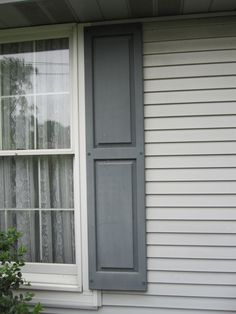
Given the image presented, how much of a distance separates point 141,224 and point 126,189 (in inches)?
10.4

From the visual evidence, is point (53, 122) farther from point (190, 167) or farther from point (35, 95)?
point (190, 167)

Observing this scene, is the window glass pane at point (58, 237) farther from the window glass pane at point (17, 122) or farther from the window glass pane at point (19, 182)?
the window glass pane at point (17, 122)

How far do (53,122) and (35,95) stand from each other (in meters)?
0.25

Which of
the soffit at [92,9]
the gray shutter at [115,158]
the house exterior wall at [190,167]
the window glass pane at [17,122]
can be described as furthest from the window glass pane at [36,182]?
the soffit at [92,9]

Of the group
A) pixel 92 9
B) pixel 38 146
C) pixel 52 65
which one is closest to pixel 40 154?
pixel 38 146

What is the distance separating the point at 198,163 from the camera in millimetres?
2463

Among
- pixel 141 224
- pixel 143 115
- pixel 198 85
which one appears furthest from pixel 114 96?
pixel 141 224

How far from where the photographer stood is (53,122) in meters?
2.67

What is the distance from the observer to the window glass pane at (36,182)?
8.73 feet

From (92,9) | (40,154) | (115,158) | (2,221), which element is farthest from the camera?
(2,221)

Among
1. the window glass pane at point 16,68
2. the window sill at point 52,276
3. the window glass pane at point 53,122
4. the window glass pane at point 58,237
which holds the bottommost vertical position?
the window sill at point 52,276

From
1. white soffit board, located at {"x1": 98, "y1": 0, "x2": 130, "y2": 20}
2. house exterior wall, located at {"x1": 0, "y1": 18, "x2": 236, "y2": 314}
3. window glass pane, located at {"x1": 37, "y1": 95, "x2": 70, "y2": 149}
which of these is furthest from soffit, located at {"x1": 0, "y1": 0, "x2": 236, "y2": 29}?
window glass pane, located at {"x1": 37, "y1": 95, "x2": 70, "y2": 149}

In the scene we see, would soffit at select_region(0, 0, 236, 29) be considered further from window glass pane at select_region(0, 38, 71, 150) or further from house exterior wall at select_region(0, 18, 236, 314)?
window glass pane at select_region(0, 38, 71, 150)

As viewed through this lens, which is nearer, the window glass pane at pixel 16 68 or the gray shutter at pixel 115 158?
the gray shutter at pixel 115 158
